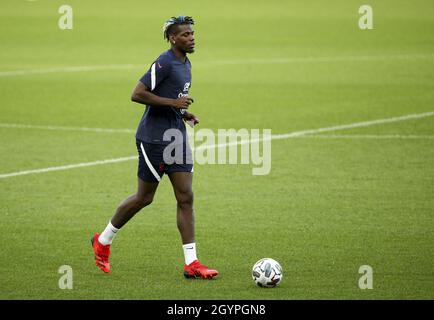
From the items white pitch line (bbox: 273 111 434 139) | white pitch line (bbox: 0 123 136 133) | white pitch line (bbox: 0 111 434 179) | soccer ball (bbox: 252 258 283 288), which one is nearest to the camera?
soccer ball (bbox: 252 258 283 288)

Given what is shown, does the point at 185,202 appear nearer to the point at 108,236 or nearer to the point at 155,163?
the point at 155,163

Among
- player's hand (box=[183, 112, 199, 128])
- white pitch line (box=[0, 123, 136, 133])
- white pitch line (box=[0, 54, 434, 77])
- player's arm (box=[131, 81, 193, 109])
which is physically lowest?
player's hand (box=[183, 112, 199, 128])

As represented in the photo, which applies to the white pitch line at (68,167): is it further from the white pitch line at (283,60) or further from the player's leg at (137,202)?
the white pitch line at (283,60)

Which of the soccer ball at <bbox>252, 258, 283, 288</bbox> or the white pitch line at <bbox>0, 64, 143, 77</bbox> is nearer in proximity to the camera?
the soccer ball at <bbox>252, 258, 283, 288</bbox>

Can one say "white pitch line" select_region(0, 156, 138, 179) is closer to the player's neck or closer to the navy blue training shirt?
the navy blue training shirt

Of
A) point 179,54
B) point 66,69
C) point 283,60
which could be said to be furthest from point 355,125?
point 66,69

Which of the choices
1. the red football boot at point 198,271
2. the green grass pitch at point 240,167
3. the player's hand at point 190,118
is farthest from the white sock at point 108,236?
the player's hand at point 190,118

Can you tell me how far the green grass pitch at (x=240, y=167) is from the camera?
10.6 m

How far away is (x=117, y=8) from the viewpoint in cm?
4247

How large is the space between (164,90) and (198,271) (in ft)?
6.11

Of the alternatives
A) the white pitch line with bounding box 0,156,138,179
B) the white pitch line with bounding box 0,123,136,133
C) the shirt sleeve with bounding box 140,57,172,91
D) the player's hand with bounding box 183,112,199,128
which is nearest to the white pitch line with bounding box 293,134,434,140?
the white pitch line with bounding box 0,123,136,133

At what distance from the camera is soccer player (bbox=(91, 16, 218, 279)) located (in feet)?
34.4

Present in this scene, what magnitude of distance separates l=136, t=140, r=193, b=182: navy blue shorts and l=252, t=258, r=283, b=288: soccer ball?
4.36 feet
